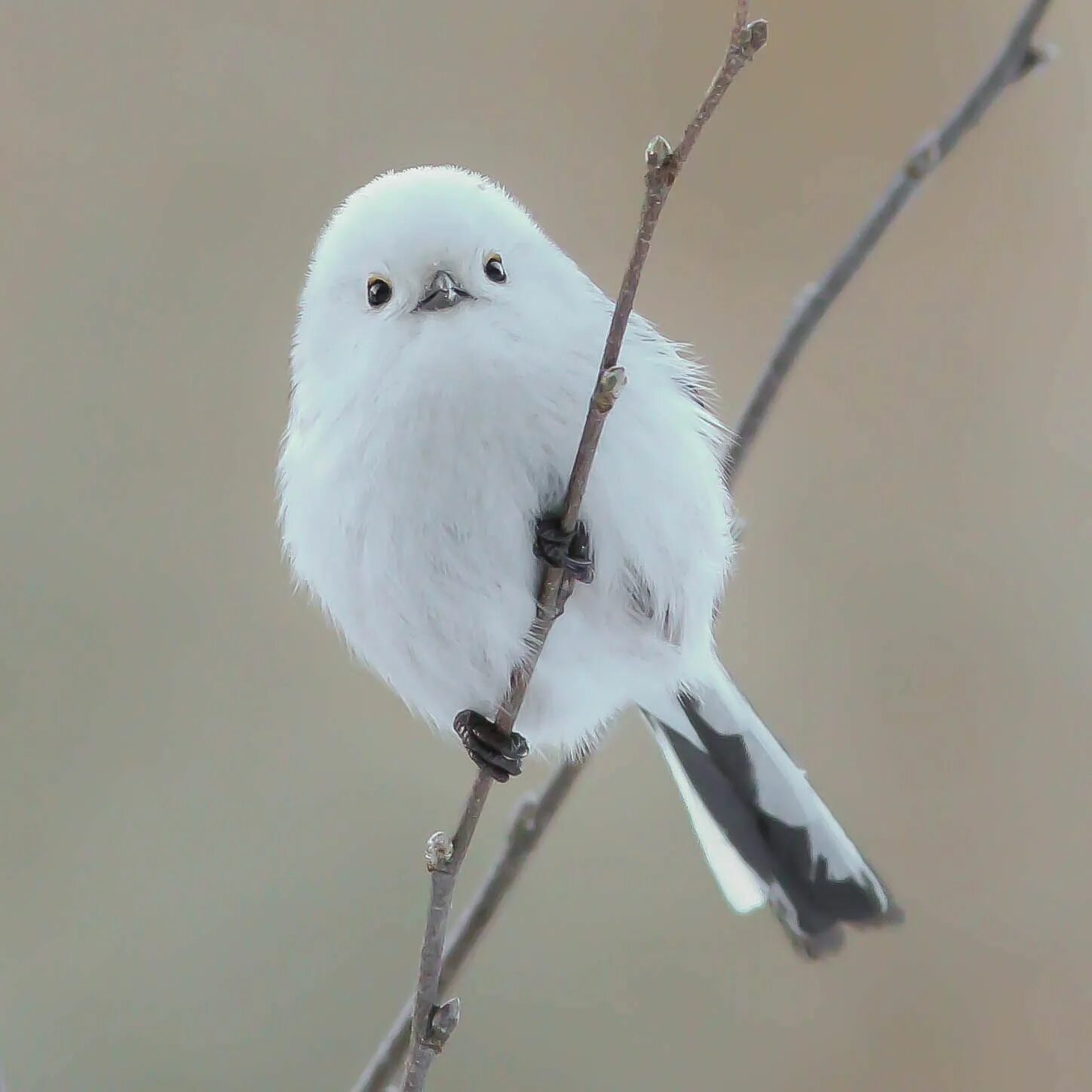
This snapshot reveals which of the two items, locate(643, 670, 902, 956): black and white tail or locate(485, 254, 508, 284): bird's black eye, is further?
locate(643, 670, 902, 956): black and white tail

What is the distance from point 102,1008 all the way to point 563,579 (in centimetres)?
117

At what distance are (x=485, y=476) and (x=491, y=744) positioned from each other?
232 mm

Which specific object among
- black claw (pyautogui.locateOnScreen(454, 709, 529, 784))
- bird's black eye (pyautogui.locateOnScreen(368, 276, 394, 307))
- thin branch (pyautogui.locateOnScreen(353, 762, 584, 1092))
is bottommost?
thin branch (pyautogui.locateOnScreen(353, 762, 584, 1092))

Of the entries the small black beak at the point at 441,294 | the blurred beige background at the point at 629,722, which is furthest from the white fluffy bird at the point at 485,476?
the blurred beige background at the point at 629,722

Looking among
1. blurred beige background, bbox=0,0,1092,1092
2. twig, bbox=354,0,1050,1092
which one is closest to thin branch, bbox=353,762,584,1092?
twig, bbox=354,0,1050,1092

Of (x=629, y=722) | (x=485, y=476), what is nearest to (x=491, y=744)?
(x=485, y=476)

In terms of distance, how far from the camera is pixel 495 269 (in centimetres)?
91

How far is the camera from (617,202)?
1769 millimetres

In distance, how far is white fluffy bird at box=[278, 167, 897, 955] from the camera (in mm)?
846

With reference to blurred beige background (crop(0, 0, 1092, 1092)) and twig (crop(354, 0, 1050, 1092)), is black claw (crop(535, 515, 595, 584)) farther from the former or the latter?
blurred beige background (crop(0, 0, 1092, 1092))

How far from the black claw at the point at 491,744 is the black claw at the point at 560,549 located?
0.16 meters

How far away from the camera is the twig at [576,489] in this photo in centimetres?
59

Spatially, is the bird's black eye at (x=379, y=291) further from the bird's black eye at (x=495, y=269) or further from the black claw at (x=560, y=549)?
the black claw at (x=560, y=549)

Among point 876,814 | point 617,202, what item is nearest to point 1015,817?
point 876,814
